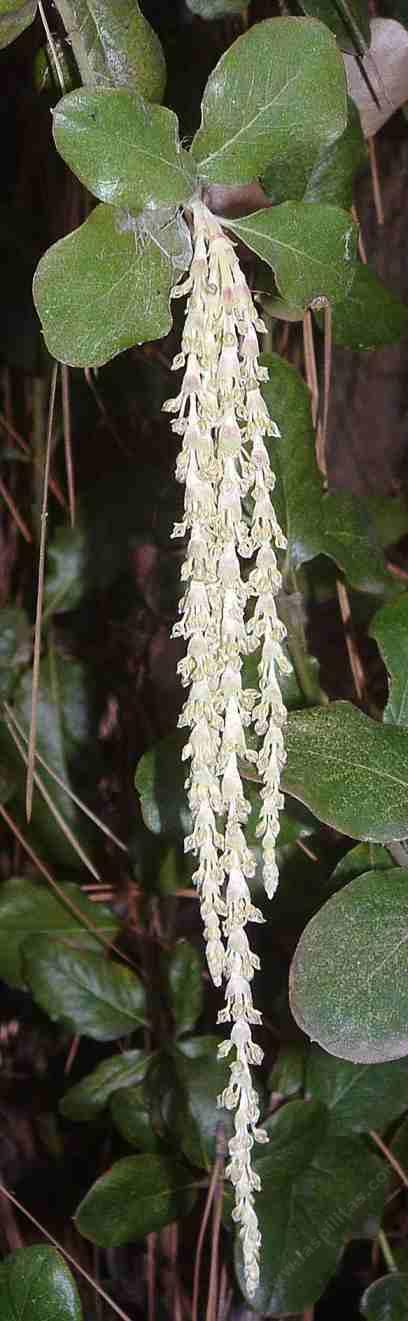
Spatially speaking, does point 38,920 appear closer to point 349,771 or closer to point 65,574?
point 65,574

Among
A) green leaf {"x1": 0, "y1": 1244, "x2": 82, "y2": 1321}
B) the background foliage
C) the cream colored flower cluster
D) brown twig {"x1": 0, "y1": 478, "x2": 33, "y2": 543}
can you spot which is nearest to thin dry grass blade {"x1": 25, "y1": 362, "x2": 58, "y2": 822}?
the background foliage

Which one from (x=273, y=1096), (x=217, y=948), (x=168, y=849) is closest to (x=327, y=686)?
(x=168, y=849)

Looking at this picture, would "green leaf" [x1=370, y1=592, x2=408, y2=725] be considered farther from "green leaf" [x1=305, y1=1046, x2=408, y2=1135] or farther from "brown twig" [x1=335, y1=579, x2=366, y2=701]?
"green leaf" [x1=305, y1=1046, x2=408, y2=1135]

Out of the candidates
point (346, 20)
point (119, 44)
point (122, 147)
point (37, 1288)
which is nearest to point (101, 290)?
point (122, 147)

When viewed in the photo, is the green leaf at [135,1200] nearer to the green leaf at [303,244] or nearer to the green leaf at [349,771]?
the green leaf at [349,771]

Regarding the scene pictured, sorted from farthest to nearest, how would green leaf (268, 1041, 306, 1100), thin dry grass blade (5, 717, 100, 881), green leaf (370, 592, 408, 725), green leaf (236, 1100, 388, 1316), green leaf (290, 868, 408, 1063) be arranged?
thin dry grass blade (5, 717, 100, 881)
green leaf (268, 1041, 306, 1100)
green leaf (236, 1100, 388, 1316)
green leaf (370, 592, 408, 725)
green leaf (290, 868, 408, 1063)

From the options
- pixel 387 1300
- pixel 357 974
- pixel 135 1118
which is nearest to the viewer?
pixel 357 974

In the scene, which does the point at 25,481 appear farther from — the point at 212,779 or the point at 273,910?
the point at 212,779
